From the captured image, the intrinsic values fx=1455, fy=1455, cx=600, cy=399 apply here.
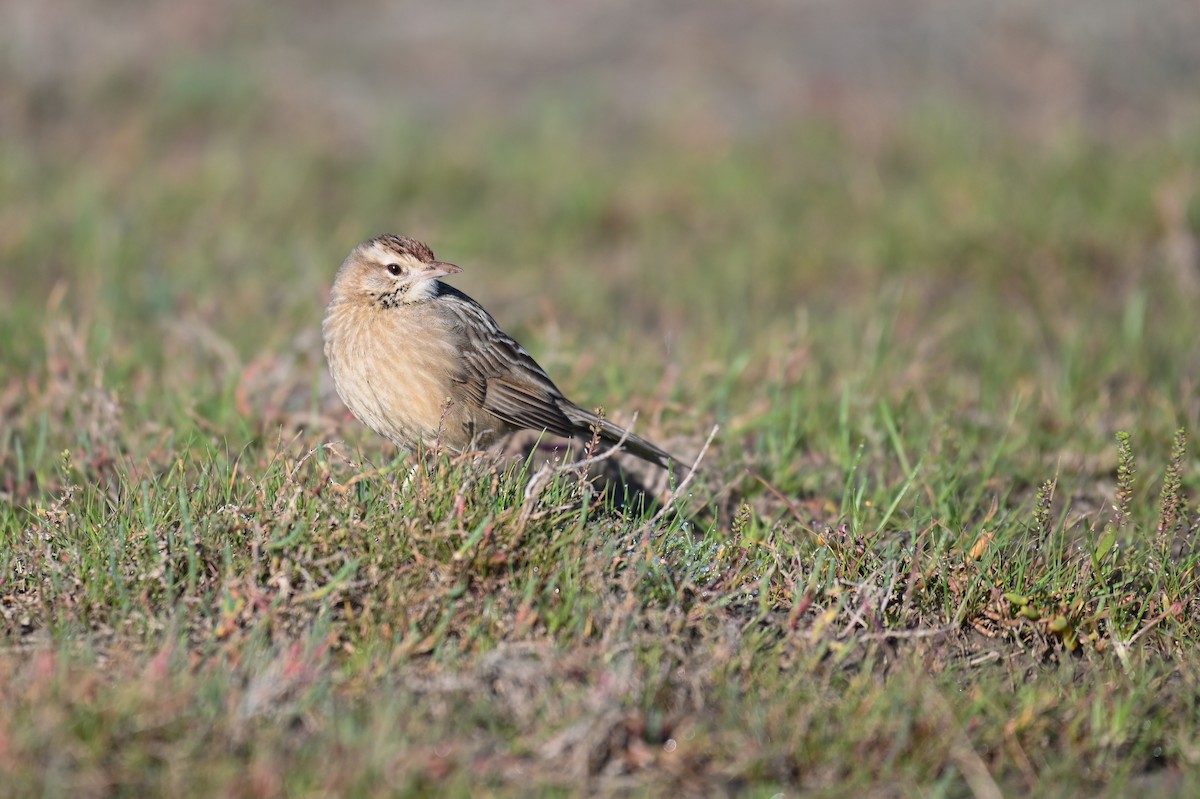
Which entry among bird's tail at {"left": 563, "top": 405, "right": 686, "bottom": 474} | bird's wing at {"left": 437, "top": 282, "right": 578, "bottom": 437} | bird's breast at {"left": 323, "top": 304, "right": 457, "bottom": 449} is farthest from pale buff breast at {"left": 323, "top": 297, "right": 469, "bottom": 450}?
bird's tail at {"left": 563, "top": 405, "right": 686, "bottom": 474}

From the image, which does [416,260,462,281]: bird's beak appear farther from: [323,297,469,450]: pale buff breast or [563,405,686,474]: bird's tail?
[563,405,686,474]: bird's tail

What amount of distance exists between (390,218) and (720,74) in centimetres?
396

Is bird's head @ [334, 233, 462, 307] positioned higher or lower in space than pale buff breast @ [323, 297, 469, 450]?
higher

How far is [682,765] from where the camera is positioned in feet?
11.6

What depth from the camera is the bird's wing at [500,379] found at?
5.41 m

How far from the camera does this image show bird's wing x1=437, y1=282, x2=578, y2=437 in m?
5.41

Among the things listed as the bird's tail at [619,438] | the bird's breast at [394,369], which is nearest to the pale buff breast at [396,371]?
the bird's breast at [394,369]

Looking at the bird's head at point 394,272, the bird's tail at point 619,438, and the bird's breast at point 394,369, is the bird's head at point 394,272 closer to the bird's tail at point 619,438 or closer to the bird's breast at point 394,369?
the bird's breast at point 394,369

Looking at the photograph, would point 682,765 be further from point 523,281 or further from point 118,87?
point 118,87

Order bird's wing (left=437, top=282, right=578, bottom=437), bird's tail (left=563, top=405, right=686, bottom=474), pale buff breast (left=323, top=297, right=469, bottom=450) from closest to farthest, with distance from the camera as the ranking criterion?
pale buff breast (left=323, top=297, right=469, bottom=450), bird's tail (left=563, top=405, right=686, bottom=474), bird's wing (left=437, top=282, right=578, bottom=437)

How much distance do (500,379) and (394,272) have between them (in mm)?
568

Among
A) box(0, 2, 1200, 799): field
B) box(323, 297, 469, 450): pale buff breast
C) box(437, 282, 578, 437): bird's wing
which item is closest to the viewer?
box(0, 2, 1200, 799): field

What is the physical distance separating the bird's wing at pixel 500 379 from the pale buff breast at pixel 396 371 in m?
0.10

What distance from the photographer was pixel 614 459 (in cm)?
590
